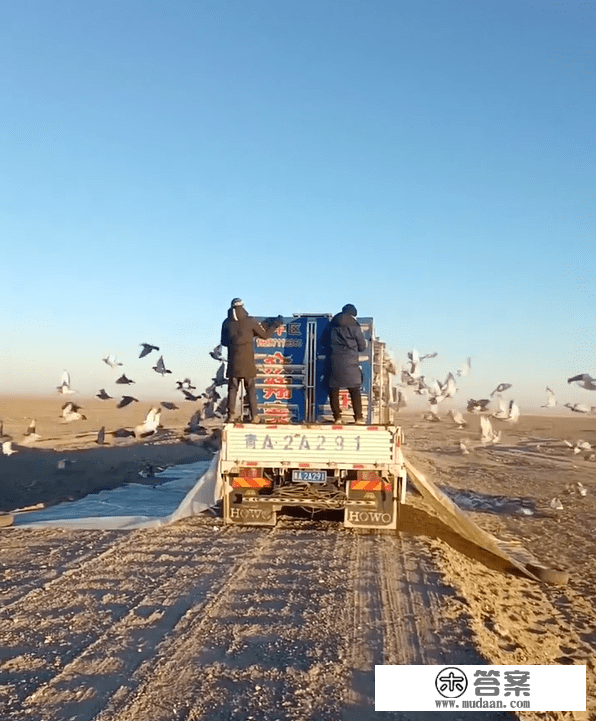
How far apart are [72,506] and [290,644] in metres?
9.51

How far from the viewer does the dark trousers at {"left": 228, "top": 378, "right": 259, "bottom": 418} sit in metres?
11.2

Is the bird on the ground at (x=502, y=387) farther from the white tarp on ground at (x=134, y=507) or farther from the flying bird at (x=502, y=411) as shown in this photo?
the white tarp on ground at (x=134, y=507)

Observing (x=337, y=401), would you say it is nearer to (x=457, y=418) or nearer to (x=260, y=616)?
(x=260, y=616)

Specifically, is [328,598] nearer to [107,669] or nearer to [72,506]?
[107,669]

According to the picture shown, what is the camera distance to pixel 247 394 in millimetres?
11289

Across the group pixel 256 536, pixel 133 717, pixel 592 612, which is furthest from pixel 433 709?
pixel 256 536

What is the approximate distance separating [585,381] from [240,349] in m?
10.1

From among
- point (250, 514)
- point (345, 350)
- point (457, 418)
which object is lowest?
point (250, 514)

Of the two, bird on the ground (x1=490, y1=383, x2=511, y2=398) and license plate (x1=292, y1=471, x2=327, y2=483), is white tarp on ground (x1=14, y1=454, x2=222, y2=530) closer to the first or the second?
license plate (x1=292, y1=471, x2=327, y2=483)

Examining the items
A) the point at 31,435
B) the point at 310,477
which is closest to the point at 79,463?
the point at 31,435

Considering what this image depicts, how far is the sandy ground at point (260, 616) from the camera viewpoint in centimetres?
469

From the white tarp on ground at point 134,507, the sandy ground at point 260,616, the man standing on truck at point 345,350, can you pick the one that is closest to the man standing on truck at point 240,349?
the white tarp on ground at point 134,507
